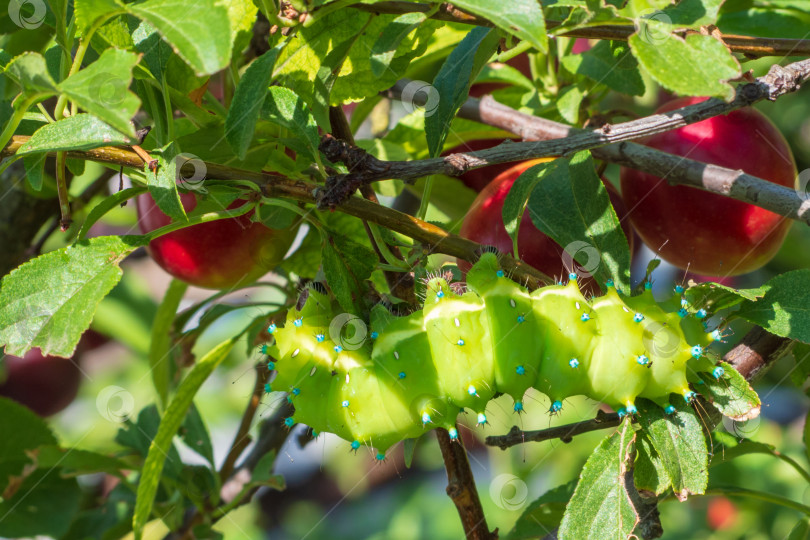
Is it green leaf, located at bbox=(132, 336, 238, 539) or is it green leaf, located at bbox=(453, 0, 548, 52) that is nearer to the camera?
green leaf, located at bbox=(453, 0, 548, 52)

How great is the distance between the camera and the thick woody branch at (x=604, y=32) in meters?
0.83

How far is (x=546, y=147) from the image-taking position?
0.81 m

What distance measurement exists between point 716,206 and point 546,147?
54cm

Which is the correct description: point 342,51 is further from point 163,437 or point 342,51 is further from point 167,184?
point 163,437

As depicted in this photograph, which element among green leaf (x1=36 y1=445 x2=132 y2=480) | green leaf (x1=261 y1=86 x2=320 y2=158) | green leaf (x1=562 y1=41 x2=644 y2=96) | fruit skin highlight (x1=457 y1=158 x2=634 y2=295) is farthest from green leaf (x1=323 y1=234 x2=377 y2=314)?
green leaf (x1=36 y1=445 x2=132 y2=480)

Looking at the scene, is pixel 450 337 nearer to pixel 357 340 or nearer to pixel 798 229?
pixel 357 340

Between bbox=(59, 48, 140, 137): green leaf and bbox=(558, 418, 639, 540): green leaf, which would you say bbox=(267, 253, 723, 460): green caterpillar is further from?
bbox=(59, 48, 140, 137): green leaf

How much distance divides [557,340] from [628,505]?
0.69 ft

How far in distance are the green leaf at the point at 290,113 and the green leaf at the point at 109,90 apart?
0.56ft

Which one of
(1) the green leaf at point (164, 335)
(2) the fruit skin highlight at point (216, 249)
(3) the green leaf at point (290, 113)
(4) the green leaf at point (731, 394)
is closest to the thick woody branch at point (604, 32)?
(3) the green leaf at point (290, 113)

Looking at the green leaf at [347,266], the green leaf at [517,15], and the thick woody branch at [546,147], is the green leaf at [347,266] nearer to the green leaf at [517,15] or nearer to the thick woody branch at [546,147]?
the thick woody branch at [546,147]

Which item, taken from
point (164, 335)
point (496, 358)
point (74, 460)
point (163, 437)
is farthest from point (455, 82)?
point (74, 460)

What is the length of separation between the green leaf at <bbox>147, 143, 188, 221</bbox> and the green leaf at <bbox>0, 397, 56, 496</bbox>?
33.2 inches

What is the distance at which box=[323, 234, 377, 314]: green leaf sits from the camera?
0.87 m
